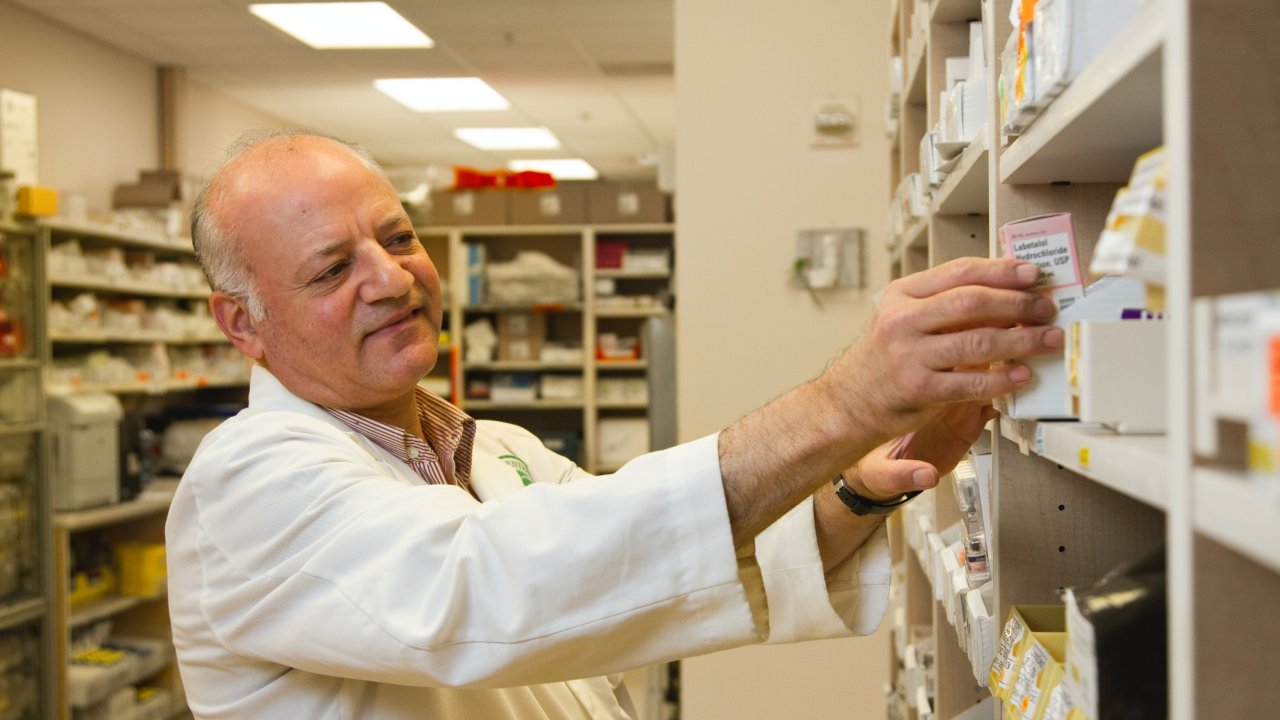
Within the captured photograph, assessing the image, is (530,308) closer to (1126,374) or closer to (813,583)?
(813,583)

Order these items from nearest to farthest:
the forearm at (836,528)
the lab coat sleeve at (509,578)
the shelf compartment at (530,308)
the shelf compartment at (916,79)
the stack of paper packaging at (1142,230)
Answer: the stack of paper packaging at (1142,230) → the lab coat sleeve at (509,578) → the forearm at (836,528) → the shelf compartment at (916,79) → the shelf compartment at (530,308)

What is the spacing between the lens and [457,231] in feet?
22.4

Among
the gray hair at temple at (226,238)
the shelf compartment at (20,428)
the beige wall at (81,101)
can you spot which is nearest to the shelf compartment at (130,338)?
the shelf compartment at (20,428)

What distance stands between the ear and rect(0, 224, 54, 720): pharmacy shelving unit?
296 cm

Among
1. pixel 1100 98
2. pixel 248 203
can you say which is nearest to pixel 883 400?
pixel 1100 98

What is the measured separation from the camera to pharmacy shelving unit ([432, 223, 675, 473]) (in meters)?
6.82

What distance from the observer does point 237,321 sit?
160 cm

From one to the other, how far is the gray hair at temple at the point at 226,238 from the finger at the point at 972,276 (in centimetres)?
97

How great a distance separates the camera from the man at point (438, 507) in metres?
0.96

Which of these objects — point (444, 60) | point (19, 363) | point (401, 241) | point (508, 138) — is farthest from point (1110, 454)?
point (508, 138)

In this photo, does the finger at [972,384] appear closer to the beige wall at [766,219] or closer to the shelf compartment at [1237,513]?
the shelf compartment at [1237,513]

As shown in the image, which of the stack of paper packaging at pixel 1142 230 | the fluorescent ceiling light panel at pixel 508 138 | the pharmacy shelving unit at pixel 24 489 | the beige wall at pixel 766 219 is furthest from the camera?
the fluorescent ceiling light panel at pixel 508 138

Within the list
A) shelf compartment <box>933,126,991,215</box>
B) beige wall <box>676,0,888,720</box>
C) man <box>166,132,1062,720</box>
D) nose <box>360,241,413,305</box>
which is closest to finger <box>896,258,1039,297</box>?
man <box>166,132,1062,720</box>

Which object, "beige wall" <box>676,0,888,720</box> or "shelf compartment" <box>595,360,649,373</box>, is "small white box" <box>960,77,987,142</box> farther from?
"shelf compartment" <box>595,360,649,373</box>
